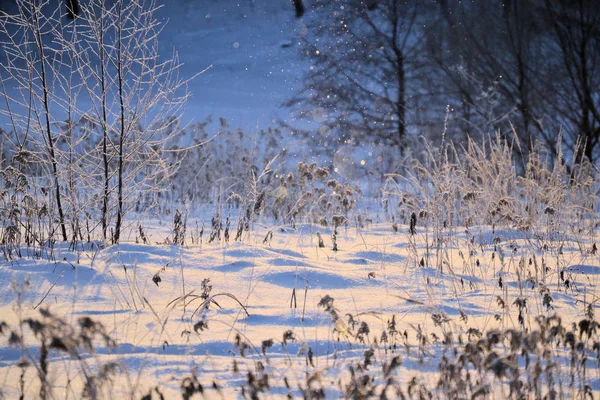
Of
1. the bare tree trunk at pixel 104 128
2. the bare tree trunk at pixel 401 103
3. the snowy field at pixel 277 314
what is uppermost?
the bare tree trunk at pixel 401 103

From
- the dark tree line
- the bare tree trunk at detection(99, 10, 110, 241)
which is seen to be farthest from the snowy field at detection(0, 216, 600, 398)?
the dark tree line

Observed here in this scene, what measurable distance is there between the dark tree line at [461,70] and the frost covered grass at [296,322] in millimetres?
6251

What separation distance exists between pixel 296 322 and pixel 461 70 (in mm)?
10695

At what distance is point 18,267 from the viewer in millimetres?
3389

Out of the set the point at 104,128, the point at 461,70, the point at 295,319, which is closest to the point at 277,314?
the point at 295,319

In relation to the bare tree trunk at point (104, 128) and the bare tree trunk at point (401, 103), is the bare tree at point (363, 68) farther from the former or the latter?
the bare tree trunk at point (104, 128)

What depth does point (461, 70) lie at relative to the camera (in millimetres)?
11930

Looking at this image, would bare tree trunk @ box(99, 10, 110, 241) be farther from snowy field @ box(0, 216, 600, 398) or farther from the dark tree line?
the dark tree line

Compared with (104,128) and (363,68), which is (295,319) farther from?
(363,68)

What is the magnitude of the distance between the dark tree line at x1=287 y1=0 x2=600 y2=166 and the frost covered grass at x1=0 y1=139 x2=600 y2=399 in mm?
6251

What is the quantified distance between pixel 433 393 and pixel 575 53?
1107 centimetres

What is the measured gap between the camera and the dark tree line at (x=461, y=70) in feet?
34.5

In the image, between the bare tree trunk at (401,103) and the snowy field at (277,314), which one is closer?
the snowy field at (277,314)

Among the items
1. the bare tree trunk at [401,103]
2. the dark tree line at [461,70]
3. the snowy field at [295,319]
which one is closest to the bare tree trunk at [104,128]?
the snowy field at [295,319]
